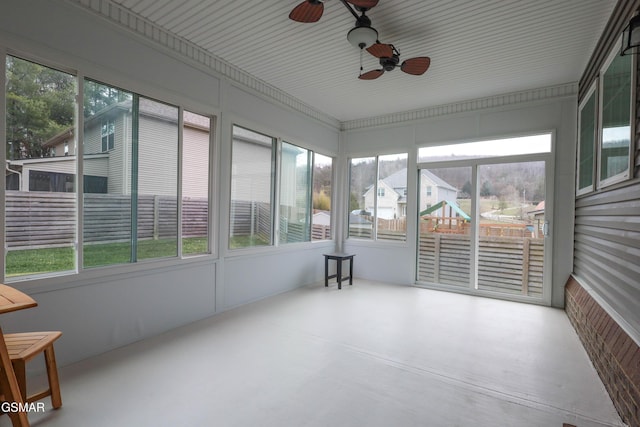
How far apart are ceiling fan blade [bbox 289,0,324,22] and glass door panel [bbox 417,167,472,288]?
4.00 m

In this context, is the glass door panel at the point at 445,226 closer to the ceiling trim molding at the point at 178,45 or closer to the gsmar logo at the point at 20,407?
the ceiling trim molding at the point at 178,45

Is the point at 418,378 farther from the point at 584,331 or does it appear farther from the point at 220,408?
the point at 584,331

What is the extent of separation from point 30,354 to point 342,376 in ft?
7.05

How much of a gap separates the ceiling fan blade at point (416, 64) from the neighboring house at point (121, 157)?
253 cm

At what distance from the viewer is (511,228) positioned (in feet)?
16.6

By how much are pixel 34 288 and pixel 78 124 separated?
Result: 146 centimetres

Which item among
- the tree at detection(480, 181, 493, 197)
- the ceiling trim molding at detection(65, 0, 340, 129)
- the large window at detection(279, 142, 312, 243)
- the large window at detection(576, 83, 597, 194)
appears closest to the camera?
the ceiling trim molding at detection(65, 0, 340, 129)

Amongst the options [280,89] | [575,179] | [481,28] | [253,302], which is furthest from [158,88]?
[575,179]

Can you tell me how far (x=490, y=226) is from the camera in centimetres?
524

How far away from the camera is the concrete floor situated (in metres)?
2.14

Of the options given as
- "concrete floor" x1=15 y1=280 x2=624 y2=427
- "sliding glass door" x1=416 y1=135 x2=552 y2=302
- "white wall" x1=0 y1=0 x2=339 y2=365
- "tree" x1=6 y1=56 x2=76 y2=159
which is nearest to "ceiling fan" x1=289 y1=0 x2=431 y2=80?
"white wall" x1=0 y1=0 x2=339 y2=365

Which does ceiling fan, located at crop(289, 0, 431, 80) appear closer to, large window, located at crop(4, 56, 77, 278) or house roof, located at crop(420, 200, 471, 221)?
large window, located at crop(4, 56, 77, 278)

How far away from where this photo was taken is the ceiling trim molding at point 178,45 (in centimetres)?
290

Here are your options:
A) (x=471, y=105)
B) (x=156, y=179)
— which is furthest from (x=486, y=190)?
(x=156, y=179)
